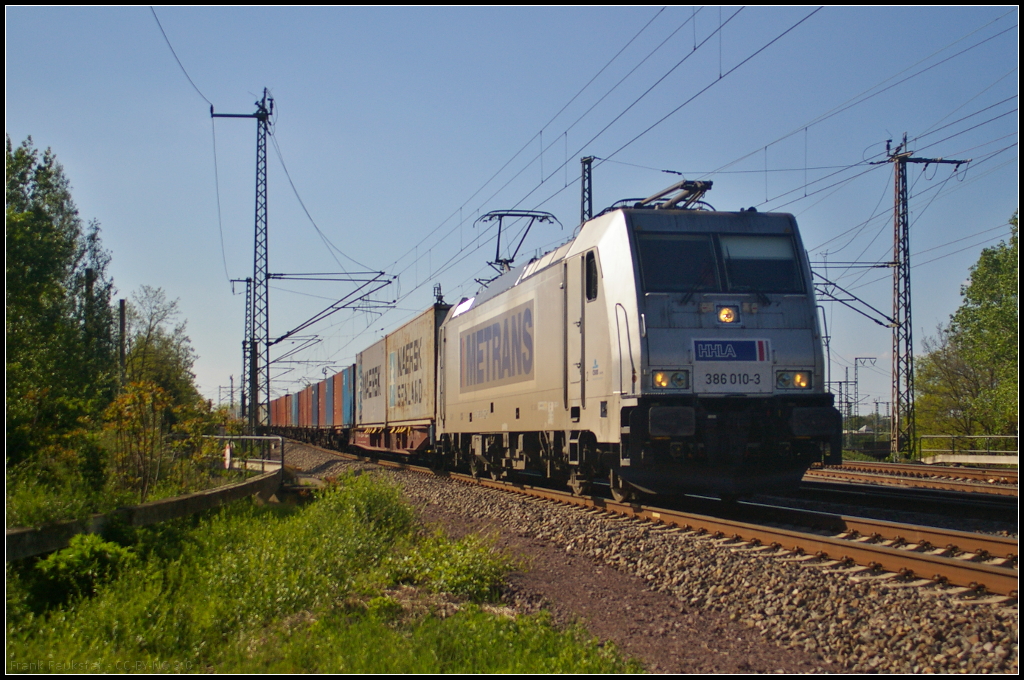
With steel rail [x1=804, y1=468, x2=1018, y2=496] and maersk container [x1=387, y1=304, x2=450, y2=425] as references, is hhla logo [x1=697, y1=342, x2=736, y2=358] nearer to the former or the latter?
steel rail [x1=804, y1=468, x2=1018, y2=496]

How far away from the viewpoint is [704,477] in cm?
948

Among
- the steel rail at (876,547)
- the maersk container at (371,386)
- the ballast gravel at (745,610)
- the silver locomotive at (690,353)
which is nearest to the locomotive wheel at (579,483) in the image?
the silver locomotive at (690,353)

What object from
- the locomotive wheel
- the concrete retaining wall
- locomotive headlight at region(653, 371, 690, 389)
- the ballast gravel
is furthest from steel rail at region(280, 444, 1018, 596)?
the concrete retaining wall

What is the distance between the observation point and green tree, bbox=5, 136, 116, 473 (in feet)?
34.9

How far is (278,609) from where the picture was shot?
19.5 ft

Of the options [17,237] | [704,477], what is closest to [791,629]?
[704,477]

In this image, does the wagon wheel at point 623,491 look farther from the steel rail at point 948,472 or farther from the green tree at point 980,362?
the green tree at point 980,362

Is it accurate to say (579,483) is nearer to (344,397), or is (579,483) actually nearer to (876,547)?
(876,547)

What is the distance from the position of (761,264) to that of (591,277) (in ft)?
7.01

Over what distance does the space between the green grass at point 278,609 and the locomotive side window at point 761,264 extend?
182 inches

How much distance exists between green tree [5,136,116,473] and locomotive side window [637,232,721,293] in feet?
24.0

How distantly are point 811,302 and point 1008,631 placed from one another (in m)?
5.51

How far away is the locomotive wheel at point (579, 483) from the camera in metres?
12.1

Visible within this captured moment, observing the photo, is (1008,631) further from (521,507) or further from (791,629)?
(521,507)
